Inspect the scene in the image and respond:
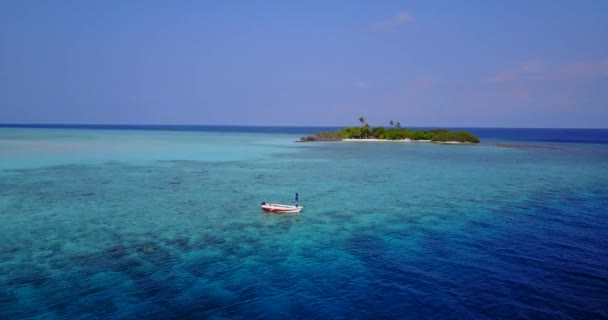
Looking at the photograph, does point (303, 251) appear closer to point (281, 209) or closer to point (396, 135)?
point (281, 209)

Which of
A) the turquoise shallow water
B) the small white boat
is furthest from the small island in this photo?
the small white boat

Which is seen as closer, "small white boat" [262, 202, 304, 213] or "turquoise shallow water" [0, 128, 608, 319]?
"turquoise shallow water" [0, 128, 608, 319]

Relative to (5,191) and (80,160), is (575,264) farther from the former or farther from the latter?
(80,160)

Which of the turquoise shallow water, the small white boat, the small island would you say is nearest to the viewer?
the turquoise shallow water

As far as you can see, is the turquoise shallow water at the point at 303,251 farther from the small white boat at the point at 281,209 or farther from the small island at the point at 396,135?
the small island at the point at 396,135

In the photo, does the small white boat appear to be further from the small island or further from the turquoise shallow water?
the small island

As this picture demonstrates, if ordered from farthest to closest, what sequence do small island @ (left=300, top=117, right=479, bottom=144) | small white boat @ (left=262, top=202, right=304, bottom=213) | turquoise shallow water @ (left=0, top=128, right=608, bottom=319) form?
small island @ (left=300, top=117, right=479, bottom=144) < small white boat @ (left=262, top=202, right=304, bottom=213) < turquoise shallow water @ (left=0, top=128, right=608, bottom=319)

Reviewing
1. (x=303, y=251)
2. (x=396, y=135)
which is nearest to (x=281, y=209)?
(x=303, y=251)

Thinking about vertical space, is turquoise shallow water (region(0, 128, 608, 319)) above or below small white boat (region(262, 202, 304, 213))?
below
